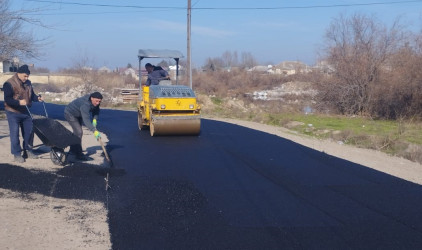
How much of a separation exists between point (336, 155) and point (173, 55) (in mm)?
7327

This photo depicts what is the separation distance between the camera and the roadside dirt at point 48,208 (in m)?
5.94

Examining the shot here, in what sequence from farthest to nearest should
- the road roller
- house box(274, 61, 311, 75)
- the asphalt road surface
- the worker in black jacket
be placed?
house box(274, 61, 311, 75) < the road roller < the worker in black jacket < the asphalt road surface

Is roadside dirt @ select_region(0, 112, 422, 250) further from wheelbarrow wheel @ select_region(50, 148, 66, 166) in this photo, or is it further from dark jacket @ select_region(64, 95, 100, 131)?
dark jacket @ select_region(64, 95, 100, 131)

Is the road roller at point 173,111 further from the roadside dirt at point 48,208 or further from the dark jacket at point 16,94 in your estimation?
the dark jacket at point 16,94

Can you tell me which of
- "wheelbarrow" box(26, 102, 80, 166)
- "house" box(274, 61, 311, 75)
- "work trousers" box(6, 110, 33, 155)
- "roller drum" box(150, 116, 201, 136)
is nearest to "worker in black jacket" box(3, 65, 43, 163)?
"work trousers" box(6, 110, 33, 155)

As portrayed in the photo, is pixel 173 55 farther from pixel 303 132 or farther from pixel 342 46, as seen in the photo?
pixel 342 46

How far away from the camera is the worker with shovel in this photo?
10078 millimetres

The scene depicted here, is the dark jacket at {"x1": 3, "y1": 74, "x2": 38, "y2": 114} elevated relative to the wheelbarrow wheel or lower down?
elevated

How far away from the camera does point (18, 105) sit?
1012cm

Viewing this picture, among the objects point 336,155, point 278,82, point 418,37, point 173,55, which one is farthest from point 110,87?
point 336,155

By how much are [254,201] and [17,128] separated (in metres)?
5.27

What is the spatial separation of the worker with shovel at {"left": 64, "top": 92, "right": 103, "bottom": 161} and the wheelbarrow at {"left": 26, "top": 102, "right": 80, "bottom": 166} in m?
0.46

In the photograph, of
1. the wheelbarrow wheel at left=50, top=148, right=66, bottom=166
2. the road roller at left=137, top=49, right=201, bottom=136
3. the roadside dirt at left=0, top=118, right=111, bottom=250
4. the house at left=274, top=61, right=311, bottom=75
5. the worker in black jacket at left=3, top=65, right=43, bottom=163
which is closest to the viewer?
the roadside dirt at left=0, top=118, right=111, bottom=250

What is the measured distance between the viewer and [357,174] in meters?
10.2
